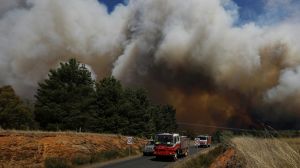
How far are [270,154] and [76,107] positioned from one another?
7739cm

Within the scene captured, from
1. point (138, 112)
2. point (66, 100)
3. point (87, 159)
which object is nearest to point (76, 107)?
point (66, 100)

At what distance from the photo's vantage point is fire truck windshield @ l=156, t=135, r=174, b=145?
51344 millimetres

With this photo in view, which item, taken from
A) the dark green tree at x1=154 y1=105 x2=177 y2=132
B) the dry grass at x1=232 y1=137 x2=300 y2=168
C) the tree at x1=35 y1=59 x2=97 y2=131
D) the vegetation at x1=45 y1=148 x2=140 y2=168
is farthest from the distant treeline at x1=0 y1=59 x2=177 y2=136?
the dry grass at x1=232 y1=137 x2=300 y2=168

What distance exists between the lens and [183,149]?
56.0 metres

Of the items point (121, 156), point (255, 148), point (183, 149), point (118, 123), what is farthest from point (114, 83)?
point (255, 148)

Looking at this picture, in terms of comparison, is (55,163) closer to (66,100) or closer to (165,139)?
(165,139)

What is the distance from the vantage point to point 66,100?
82.4 m

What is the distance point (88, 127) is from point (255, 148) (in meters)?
84.3

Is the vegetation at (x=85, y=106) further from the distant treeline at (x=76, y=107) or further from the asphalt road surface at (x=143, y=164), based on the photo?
the asphalt road surface at (x=143, y=164)

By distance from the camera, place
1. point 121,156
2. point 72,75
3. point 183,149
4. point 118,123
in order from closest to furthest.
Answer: point 183,149, point 121,156, point 72,75, point 118,123

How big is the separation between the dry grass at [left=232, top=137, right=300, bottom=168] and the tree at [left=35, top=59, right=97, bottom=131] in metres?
74.2

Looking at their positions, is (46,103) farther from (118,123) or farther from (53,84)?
(118,123)

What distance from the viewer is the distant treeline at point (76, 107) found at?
264 ft

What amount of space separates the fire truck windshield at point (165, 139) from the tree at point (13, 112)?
44658mm
